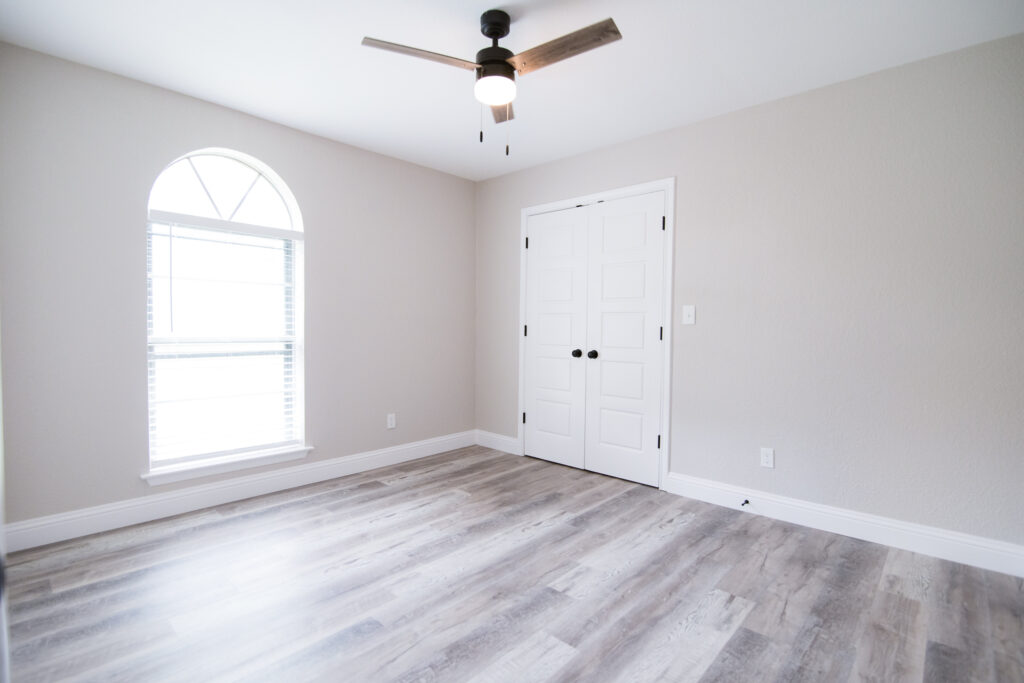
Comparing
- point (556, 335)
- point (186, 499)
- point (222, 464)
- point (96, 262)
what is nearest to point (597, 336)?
point (556, 335)

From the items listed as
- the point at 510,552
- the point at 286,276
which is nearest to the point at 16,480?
the point at 286,276

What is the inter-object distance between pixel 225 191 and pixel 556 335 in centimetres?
263

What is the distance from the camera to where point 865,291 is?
295cm

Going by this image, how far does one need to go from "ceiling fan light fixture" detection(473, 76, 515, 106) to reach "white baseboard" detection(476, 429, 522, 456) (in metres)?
3.03

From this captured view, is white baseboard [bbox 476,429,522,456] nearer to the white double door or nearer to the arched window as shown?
the white double door

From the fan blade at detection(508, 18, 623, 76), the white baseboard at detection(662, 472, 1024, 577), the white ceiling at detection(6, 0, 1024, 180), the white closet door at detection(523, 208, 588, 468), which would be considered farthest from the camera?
the white closet door at detection(523, 208, 588, 468)

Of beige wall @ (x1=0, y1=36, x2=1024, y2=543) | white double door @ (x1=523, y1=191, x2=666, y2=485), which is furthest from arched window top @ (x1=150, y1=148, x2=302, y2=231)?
white double door @ (x1=523, y1=191, x2=666, y2=485)

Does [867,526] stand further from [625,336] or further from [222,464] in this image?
[222,464]

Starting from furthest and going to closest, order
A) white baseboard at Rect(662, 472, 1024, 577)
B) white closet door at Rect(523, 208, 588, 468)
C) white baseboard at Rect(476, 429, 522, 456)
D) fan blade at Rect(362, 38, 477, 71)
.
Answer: white baseboard at Rect(476, 429, 522, 456)
white closet door at Rect(523, 208, 588, 468)
white baseboard at Rect(662, 472, 1024, 577)
fan blade at Rect(362, 38, 477, 71)

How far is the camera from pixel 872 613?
2271 mm

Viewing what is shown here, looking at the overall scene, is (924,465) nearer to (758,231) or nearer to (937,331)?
(937,331)

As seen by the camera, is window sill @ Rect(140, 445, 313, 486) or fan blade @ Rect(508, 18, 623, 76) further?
window sill @ Rect(140, 445, 313, 486)

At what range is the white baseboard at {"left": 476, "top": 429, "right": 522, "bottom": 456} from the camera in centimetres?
474

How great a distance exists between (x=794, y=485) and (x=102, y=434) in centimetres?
406
